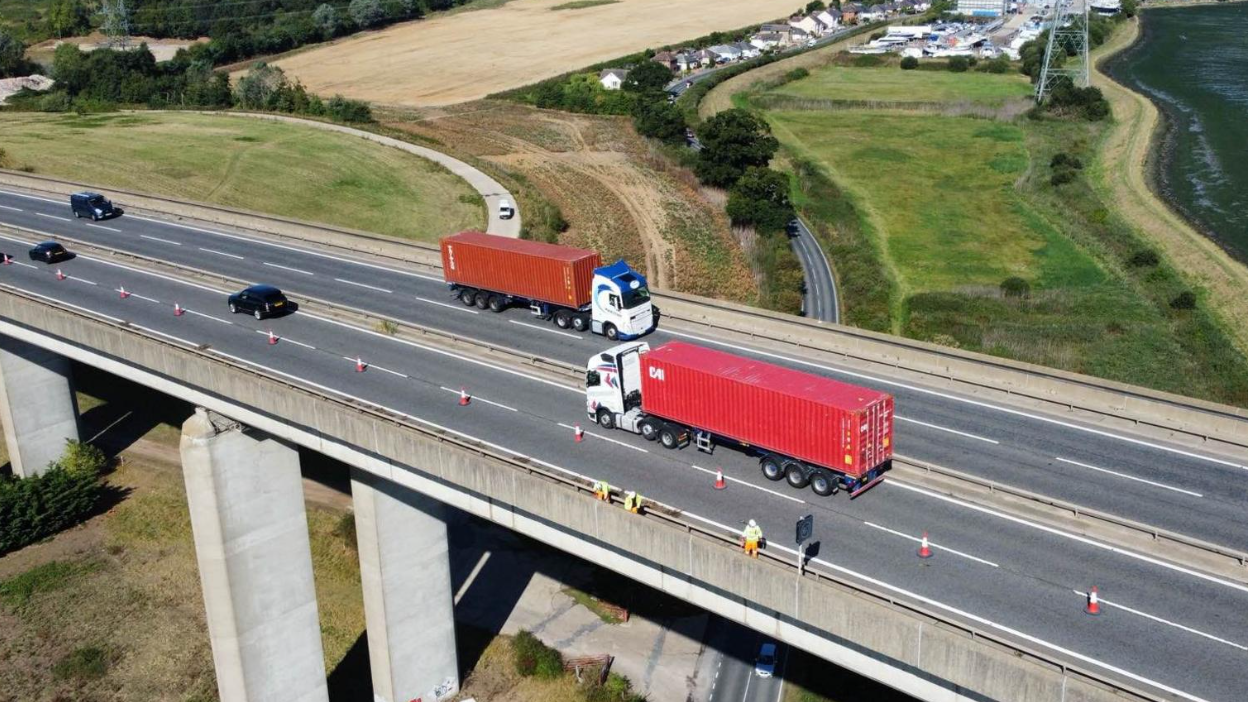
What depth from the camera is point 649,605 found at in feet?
150

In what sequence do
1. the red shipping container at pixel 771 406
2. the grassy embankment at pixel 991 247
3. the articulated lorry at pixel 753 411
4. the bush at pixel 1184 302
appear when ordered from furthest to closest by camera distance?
1. the bush at pixel 1184 302
2. the grassy embankment at pixel 991 247
3. the articulated lorry at pixel 753 411
4. the red shipping container at pixel 771 406

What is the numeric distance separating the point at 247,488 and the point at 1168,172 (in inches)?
4105

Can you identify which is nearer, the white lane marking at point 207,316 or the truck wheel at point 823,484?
the truck wheel at point 823,484

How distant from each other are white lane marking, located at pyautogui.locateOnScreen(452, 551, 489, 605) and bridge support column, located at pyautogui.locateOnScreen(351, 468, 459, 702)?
629 cm

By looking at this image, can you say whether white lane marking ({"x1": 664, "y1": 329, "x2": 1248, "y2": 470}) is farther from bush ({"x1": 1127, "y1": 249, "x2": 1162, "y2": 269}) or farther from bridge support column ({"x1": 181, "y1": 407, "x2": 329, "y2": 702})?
bush ({"x1": 1127, "y1": 249, "x2": 1162, "y2": 269})

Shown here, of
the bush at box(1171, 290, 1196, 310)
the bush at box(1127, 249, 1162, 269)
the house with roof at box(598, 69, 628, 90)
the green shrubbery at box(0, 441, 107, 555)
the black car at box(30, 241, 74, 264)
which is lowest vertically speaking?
the green shrubbery at box(0, 441, 107, 555)

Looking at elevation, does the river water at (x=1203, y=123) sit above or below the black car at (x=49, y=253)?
below

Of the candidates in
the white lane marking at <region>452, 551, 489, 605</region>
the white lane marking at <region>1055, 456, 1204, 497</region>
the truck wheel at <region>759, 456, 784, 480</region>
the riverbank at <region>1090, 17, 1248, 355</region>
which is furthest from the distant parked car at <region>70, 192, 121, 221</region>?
the riverbank at <region>1090, 17, 1248, 355</region>

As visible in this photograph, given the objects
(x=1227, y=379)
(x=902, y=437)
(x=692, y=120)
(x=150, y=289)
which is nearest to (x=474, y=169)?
(x=692, y=120)

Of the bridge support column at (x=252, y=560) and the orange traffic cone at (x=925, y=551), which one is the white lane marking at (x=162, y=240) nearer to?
the bridge support column at (x=252, y=560)

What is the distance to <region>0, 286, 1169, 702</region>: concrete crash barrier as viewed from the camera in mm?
22734

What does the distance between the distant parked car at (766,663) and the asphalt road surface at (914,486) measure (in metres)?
Result: 10.9

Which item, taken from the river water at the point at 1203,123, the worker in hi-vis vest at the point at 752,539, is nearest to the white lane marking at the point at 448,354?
the worker in hi-vis vest at the point at 752,539

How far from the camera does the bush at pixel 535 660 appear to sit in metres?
42.1
